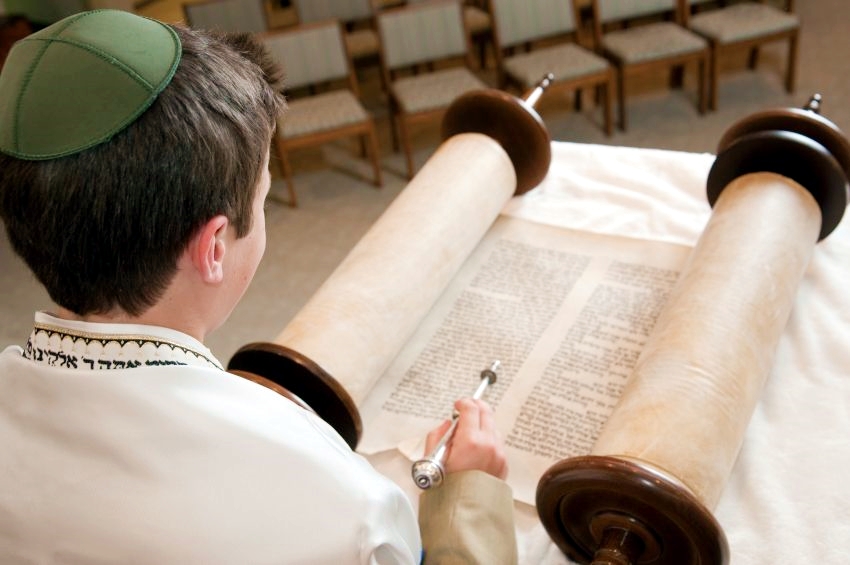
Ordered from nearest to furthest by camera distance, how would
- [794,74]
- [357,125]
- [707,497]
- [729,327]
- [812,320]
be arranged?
[707,497] → [729,327] → [812,320] → [357,125] → [794,74]

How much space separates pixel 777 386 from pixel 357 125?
7.83ft

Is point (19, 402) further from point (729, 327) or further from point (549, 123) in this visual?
point (549, 123)

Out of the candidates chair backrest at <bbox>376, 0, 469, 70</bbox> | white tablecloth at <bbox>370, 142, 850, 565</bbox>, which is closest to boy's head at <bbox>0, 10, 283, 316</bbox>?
white tablecloth at <bbox>370, 142, 850, 565</bbox>

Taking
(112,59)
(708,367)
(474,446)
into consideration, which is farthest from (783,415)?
(112,59)

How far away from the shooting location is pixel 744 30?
3.47m

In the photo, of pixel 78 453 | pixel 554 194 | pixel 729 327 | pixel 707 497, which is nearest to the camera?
pixel 78 453

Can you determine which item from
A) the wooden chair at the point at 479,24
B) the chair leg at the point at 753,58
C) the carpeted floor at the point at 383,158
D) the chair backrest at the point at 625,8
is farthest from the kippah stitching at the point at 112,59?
the chair leg at the point at 753,58

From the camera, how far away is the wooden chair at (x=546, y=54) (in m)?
3.40

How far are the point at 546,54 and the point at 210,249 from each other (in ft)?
10.2

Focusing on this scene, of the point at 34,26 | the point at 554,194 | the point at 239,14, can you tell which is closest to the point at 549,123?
the point at 239,14

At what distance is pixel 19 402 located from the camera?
2.10ft

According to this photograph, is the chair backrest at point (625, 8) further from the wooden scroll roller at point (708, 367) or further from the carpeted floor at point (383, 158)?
the wooden scroll roller at point (708, 367)

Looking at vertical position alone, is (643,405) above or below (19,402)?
below

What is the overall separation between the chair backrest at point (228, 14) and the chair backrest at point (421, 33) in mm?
593
